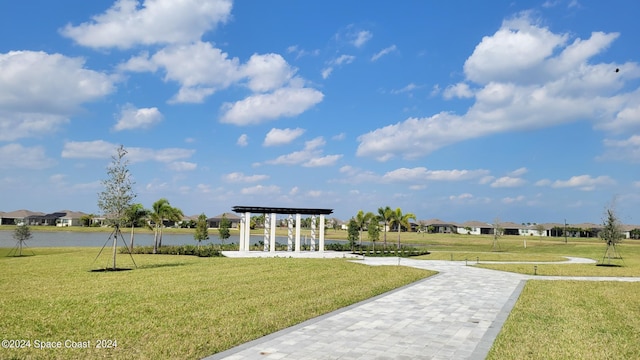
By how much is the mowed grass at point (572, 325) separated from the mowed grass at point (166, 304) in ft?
18.0

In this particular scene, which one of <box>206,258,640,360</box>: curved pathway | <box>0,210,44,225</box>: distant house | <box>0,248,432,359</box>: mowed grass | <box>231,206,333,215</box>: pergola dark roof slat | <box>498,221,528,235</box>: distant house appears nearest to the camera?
<box>206,258,640,360</box>: curved pathway

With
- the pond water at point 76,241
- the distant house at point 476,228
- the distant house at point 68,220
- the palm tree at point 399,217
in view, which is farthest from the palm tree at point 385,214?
the distant house at point 68,220

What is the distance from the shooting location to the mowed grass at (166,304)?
31.7 ft

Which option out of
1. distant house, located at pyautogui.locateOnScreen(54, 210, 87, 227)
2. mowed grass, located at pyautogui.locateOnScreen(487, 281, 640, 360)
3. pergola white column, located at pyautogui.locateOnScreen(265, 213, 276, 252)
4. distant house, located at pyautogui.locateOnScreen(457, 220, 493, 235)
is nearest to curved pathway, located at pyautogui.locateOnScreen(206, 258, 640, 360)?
mowed grass, located at pyautogui.locateOnScreen(487, 281, 640, 360)

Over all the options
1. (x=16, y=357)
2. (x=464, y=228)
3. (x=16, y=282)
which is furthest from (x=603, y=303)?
(x=464, y=228)

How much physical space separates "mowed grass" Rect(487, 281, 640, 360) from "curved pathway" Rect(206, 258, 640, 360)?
0.48 metres

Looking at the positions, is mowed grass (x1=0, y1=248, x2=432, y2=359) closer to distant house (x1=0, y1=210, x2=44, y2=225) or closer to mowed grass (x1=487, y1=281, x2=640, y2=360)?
mowed grass (x1=487, y1=281, x2=640, y2=360)

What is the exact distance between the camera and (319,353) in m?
9.08

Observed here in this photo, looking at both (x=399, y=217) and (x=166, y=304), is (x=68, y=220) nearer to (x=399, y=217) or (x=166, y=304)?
(x=399, y=217)

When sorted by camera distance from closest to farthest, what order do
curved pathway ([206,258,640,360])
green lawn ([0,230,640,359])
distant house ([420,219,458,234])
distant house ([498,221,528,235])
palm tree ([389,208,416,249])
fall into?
curved pathway ([206,258,640,360])
green lawn ([0,230,640,359])
palm tree ([389,208,416,249])
distant house ([498,221,528,235])
distant house ([420,219,458,234])

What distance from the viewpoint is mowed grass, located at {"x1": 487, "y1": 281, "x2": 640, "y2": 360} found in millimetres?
9711

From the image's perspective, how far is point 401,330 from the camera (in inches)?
448

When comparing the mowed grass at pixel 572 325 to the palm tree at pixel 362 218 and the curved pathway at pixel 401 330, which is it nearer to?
the curved pathway at pixel 401 330

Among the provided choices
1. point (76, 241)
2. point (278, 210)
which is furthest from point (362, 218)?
point (76, 241)
